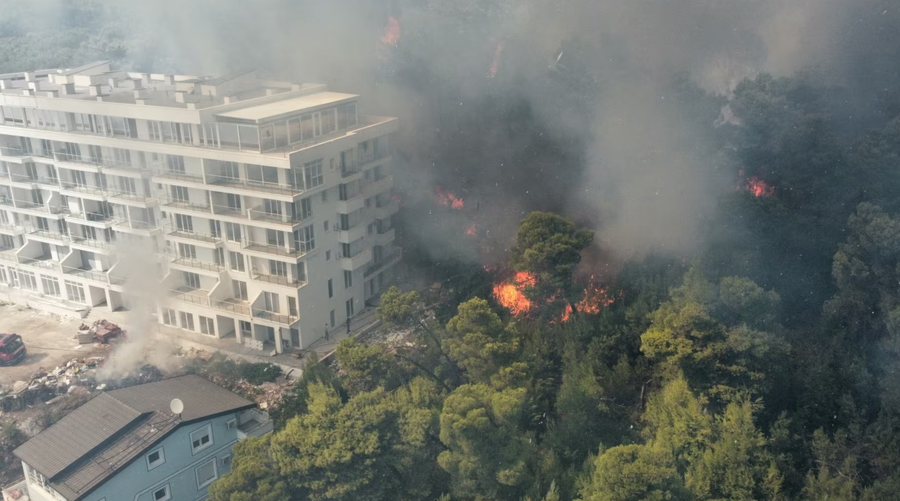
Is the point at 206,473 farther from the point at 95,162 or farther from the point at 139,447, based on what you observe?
the point at 95,162

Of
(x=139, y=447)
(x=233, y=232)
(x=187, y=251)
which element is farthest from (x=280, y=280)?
(x=139, y=447)

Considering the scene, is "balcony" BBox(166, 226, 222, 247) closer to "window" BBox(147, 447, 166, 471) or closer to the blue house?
the blue house

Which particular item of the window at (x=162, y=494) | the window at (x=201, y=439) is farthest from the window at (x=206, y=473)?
the window at (x=162, y=494)

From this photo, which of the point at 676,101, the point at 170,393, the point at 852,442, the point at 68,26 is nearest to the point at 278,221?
the point at 170,393

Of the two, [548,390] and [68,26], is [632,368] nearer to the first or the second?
[548,390]

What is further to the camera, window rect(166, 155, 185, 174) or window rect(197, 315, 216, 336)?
window rect(197, 315, 216, 336)

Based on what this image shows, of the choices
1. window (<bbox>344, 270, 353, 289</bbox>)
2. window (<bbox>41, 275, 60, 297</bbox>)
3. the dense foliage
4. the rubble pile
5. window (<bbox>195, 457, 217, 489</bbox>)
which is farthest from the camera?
window (<bbox>41, 275, 60, 297</bbox>)

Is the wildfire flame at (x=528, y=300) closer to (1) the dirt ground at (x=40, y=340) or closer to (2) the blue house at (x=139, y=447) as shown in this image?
(2) the blue house at (x=139, y=447)

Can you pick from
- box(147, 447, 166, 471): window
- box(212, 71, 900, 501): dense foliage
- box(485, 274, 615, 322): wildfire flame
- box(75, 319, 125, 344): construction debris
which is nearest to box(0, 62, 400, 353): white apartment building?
box(75, 319, 125, 344): construction debris
